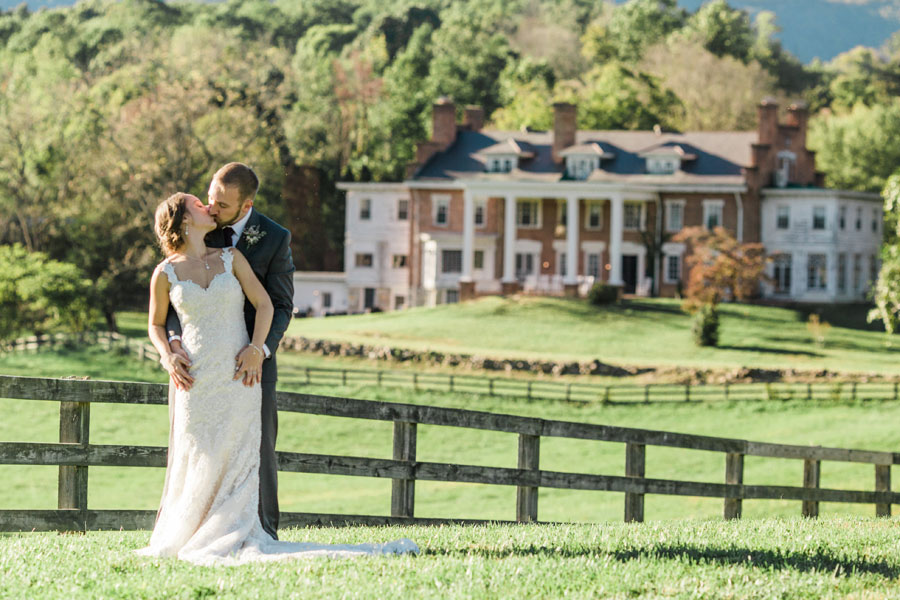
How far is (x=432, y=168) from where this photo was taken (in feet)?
217

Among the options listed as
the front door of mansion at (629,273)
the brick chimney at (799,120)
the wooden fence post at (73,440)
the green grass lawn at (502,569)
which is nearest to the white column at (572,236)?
the front door of mansion at (629,273)

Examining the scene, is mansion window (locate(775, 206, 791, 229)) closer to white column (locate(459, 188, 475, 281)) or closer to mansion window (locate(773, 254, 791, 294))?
mansion window (locate(773, 254, 791, 294))

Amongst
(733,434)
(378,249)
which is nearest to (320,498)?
(733,434)

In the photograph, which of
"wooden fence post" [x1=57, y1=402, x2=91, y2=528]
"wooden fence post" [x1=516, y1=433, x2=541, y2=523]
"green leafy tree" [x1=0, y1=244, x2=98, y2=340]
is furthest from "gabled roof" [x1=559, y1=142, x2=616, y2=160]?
"wooden fence post" [x1=57, y1=402, x2=91, y2=528]

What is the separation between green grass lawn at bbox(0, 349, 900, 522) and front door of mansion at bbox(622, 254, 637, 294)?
74.4 ft

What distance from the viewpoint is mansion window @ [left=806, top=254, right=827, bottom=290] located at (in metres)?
61.9

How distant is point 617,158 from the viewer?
211 feet

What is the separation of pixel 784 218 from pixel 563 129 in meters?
11.4

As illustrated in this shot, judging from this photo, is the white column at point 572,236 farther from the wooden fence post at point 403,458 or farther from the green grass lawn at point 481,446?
the wooden fence post at point 403,458

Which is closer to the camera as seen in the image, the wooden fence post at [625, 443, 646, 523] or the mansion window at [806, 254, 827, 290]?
the wooden fence post at [625, 443, 646, 523]

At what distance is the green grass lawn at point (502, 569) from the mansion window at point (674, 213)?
53855 mm

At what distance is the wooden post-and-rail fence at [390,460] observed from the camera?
9219 millimetres

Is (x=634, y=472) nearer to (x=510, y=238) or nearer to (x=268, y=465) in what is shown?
(x=268, y=465)

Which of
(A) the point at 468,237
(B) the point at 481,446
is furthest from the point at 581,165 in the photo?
(B) the point at 481,446
